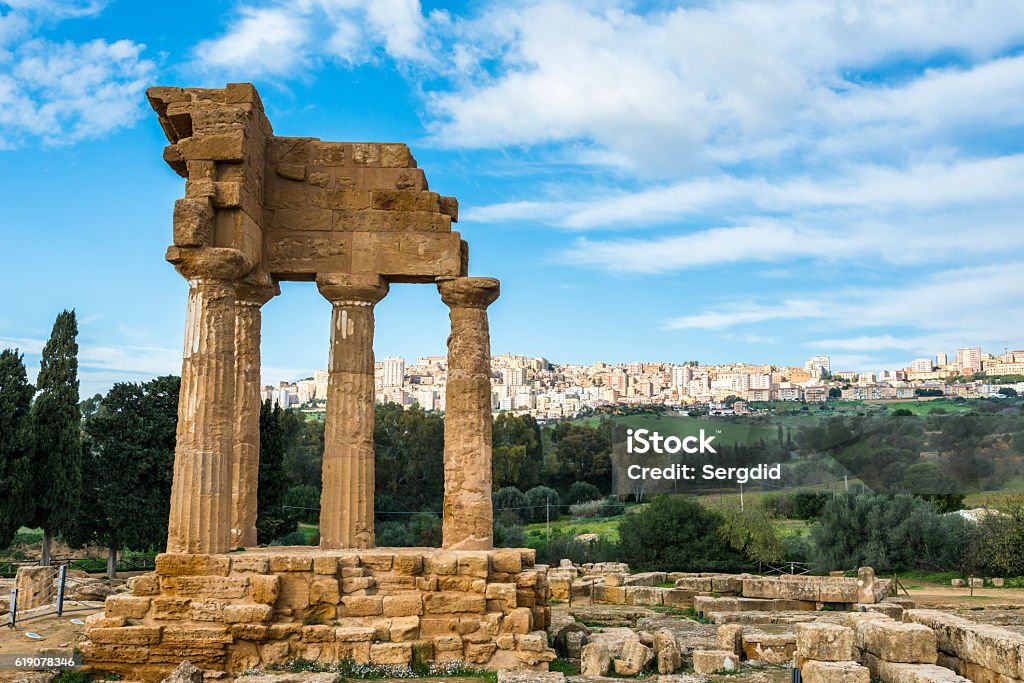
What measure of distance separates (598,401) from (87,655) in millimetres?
64309

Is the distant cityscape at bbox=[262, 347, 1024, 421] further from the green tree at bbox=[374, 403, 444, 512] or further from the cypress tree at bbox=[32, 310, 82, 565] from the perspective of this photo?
the cypress tree at bbox=[32, 310, 82, 565]

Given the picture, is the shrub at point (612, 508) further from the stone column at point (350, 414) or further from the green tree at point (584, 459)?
the stone column at point (350, 414)

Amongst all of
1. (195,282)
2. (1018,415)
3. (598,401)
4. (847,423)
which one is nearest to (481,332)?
(195,282)

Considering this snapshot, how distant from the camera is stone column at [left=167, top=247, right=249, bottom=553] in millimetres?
13055

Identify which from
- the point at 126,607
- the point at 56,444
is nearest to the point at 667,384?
the point at 56,444

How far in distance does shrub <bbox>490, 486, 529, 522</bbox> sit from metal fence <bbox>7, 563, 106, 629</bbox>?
27.9 metres

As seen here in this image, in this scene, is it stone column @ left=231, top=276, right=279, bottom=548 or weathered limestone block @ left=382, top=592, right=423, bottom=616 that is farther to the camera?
stone column @ left=231, top=276, right=279, bottom=548

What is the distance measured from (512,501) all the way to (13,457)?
2503cm

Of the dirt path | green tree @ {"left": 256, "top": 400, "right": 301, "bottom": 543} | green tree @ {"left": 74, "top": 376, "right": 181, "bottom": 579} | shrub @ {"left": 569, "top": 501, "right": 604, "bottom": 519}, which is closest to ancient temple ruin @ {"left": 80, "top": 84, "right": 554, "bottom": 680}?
the dirt path

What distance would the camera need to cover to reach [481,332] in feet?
49.7

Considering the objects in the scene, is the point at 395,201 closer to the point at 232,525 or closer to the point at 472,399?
the point at 472,399

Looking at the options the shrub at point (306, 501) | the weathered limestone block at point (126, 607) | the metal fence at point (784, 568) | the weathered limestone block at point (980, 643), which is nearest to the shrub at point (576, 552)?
the metal fence at point (784, 568)

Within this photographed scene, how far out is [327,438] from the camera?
14.9m

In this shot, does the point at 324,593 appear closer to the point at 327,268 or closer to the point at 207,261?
the point at 207,261
